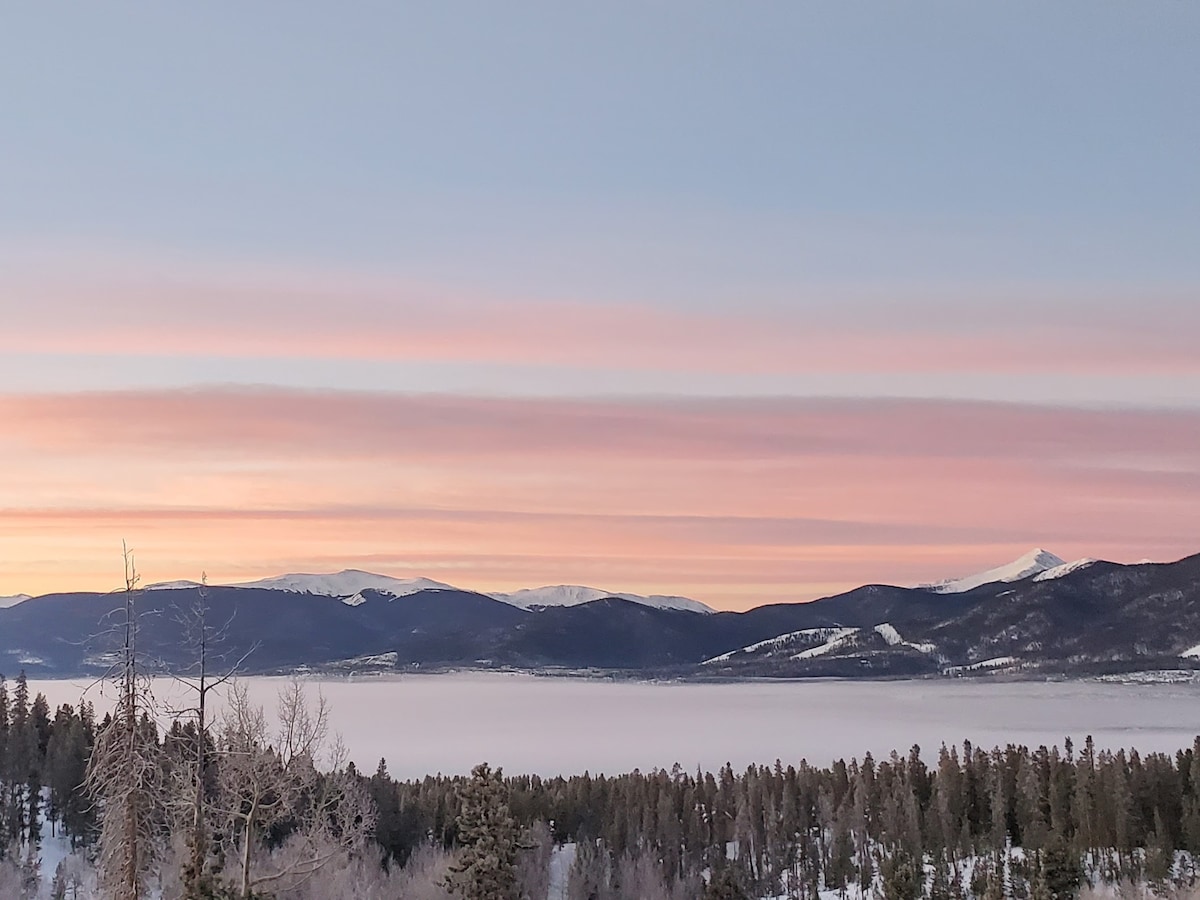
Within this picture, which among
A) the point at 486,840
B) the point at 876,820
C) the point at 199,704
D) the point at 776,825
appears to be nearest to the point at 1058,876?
the point at 486,840

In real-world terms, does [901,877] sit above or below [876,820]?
above

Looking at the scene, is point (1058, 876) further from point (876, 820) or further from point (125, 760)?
point (876, 820)

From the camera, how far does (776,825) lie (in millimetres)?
125625

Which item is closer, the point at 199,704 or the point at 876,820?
the point at 199,704

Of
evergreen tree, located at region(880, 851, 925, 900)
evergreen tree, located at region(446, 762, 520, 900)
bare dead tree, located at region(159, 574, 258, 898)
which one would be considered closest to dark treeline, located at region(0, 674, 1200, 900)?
evergreen tree, located at region(880, 851, 925, 900)

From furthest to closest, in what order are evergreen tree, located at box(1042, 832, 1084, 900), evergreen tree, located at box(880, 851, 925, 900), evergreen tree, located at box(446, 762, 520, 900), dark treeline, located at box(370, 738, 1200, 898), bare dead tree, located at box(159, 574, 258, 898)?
dark treeline, located at box(370, 738, 1200, 898)
evergreen tree, located at box(880, 851, 925, 900)
evergreen tree, located at box(1042, 832, 1084, 900)
evergreen tree, located at box(446, 762, 520, 900)
bare dead tree, located at box(159, 574, 258, 898)

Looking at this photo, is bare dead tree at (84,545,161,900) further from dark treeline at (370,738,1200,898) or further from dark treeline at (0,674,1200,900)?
dark treeline at (370,738,1200,898)

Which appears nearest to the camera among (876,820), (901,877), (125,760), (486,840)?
(125,760)

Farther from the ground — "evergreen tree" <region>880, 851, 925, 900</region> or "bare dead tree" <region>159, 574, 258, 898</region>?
"bare dead tree" <region>159, 574, 258, 898</region>

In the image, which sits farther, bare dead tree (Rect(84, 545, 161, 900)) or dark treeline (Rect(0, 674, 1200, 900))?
dark treeline (Rect(0, 674, 1200, 900))

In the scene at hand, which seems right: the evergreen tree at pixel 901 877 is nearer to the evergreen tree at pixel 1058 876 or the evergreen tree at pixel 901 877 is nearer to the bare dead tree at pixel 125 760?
the evergreen tree at pixel 1058 876

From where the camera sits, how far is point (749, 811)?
127m

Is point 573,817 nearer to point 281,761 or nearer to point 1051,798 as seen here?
point 1051,798

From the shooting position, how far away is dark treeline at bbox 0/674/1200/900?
305ft
